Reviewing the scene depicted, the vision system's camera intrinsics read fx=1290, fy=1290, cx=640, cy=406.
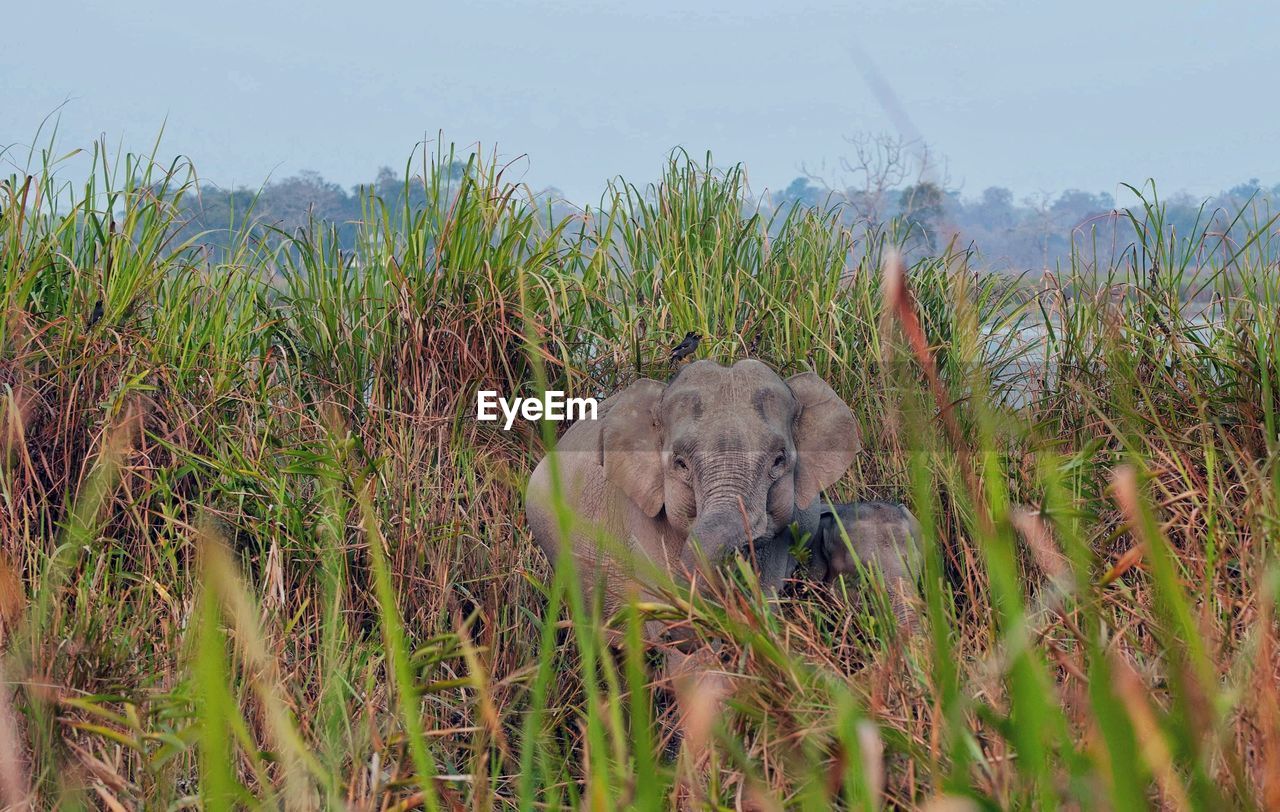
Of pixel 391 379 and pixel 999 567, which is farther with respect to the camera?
pixel 391 379

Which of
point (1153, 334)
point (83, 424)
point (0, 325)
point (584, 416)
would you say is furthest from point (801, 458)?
point (0, 325)

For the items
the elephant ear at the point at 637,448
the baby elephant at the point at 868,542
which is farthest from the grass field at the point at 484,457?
the elephant ear at the point at 637,448

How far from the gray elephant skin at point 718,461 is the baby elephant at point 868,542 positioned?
0.10 m

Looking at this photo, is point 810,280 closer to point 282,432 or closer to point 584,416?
point 584,416

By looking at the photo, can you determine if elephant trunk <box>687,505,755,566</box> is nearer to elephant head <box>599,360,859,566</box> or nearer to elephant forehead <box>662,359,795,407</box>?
elephant head <box>599,360,859,566</box>

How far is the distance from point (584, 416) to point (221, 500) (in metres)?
1.38

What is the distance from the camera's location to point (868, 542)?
13.4 ft

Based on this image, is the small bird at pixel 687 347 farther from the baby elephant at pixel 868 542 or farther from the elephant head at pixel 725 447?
the baby elephant at pixel 868 542

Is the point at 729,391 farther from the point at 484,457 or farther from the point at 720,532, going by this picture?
the point at 484,457

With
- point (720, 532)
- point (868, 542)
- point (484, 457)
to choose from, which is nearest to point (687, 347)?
point (484, 457)

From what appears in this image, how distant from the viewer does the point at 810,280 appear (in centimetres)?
596

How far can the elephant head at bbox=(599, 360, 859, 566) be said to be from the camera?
3693 mm

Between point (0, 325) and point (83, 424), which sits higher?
point (0, 325)

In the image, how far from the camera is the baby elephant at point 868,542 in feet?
13.2
